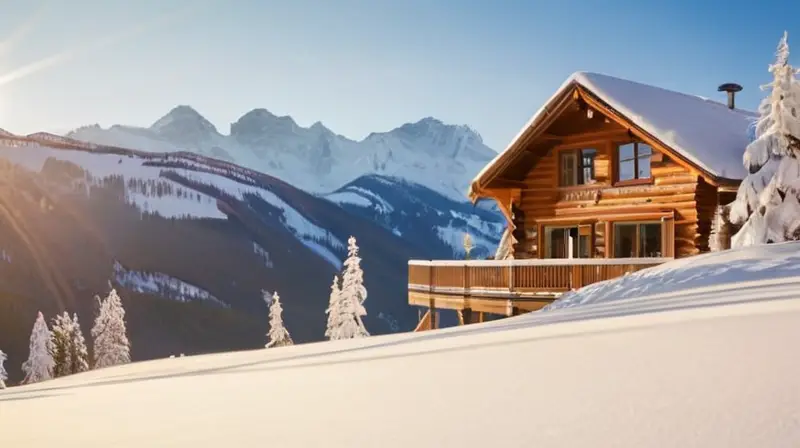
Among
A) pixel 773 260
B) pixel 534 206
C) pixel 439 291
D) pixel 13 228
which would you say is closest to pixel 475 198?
pixel 534 206

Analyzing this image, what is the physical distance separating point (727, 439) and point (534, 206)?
23027 mm

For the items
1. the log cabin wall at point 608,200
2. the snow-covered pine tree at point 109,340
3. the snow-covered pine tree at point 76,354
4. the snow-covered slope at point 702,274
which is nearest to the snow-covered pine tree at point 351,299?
the log cabin wall at point 608,200

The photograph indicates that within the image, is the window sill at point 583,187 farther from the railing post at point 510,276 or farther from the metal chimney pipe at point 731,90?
the metal chimney pipe at point 731,90

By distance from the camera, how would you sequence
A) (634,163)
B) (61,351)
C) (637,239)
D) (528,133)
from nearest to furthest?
(637,239) < (634,163) < (528,133) < (61,351)

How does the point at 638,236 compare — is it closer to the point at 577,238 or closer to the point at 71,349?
the point at 577,238

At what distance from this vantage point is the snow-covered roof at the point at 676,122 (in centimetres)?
2045

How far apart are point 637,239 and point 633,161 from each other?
8.55ft

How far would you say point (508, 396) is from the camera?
4812mm

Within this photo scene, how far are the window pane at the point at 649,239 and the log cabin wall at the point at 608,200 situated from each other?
4.1 inches

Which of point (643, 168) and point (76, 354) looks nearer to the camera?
point (643, 168)

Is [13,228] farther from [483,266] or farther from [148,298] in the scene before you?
[483,266]

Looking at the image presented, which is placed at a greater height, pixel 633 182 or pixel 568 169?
pixel 568 169

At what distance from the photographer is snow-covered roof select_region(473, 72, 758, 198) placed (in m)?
20.5

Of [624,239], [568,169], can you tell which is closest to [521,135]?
[568,169]
